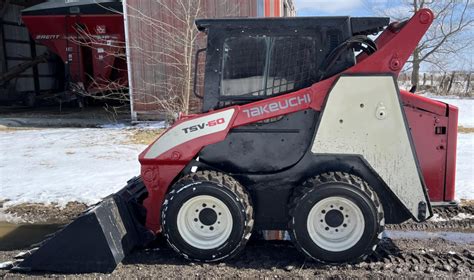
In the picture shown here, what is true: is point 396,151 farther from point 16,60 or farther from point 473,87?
point 473,87

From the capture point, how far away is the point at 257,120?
409cm

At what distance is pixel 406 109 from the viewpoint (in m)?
4.25

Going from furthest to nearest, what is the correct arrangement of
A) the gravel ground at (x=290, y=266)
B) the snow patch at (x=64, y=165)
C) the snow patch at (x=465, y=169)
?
the snow patch at (x=64, y=165), the snow patch at (x=465, y=169), the gravel ground at (x=290, y=266)

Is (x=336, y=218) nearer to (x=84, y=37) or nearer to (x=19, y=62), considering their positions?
(x=84, y=37)

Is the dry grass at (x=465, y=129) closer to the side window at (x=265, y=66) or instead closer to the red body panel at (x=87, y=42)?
the side window at (x=265, y=66)

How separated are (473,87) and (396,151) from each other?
2555 centimetres

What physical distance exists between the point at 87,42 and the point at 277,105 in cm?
1468

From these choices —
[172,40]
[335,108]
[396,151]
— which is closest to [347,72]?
[335,108]

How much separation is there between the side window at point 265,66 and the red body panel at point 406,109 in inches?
6.7

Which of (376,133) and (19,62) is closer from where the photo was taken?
(376,133)

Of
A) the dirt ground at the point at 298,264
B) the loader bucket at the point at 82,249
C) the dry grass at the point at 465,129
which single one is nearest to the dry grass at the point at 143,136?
the dirt ground at the point at 298,264

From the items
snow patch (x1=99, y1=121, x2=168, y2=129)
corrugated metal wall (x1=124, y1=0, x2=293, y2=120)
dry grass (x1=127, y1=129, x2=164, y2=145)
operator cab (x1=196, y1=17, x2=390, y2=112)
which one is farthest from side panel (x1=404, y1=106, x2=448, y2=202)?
snow patch (x1=99, y1=121, x2=168, y2=129)

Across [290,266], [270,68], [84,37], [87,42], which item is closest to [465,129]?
[270,68]

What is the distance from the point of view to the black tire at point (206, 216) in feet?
13.1
